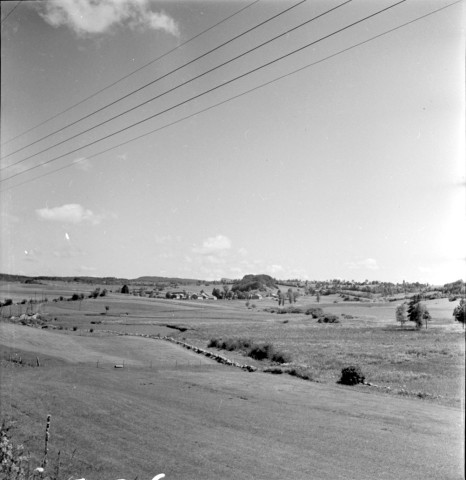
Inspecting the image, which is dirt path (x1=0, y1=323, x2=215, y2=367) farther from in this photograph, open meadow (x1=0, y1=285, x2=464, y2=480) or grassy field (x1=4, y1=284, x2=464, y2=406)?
grassy field (x1=4, y1=284, x2=464, y2=406)

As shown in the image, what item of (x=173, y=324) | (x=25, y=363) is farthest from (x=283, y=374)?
(x=173, y=324)

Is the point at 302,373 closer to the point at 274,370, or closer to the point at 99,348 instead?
→ the point at 274,370

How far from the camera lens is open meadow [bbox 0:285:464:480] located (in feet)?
61.4

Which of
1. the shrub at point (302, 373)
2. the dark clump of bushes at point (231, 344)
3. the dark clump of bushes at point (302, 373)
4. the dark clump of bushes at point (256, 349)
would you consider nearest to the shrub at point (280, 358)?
the dark clump of bushes at point (256, 349)

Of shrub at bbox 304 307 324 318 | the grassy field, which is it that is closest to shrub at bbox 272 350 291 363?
the grassy field

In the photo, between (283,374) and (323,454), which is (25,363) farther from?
(323,454)

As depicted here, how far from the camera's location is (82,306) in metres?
145

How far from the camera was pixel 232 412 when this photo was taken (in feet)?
93.5

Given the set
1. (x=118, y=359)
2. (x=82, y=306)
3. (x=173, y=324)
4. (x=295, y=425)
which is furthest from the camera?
(x=82, y=306)

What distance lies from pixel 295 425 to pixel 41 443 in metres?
13.2

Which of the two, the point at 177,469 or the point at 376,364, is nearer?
the point at 177,469

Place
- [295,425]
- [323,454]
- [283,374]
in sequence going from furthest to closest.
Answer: [283,374]
[295,425]
[323,454]

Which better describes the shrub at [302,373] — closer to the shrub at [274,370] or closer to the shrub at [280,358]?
the shrub at [274,370]

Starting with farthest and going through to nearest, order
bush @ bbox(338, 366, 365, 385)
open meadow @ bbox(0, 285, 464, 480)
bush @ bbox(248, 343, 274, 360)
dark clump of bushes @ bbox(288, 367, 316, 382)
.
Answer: bush @ bbox(248, 343, 274, 360) < dark clump of bushes @ bbox(288, 367, 316, 382) < bush @ bbox(338, 366, 365, 385) < open meadow @ bbox(0, 285, 464, 480)
